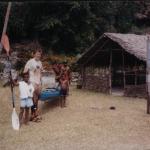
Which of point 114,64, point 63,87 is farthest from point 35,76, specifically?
point 114,64

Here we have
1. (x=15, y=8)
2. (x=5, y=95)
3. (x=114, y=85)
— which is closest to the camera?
(x=5, y=95)

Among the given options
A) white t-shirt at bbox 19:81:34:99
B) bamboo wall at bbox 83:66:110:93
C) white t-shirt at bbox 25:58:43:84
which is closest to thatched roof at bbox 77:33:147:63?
bamboo wall at bbox 83:66:110:93

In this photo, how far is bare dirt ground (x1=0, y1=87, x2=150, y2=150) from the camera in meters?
9.54

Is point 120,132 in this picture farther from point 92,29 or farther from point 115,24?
point 115,24

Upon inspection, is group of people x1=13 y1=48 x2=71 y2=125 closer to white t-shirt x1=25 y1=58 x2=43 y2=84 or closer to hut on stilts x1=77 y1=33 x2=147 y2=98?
white t-shirt x1=25 y1=58 x2=43 y2=84

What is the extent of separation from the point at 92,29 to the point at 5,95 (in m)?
13.4

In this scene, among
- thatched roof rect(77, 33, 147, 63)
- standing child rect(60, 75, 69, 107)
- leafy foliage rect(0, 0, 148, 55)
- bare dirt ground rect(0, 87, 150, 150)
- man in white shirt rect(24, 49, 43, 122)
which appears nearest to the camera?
bare dirt ground rect(0, 87, 150, 150)

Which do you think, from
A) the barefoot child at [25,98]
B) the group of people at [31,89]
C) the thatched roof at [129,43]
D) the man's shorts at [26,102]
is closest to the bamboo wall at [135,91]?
the thatched roof at [129,43]

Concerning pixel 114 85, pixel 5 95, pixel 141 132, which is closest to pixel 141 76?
pixel 114 85

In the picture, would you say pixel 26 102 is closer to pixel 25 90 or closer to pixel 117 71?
pixel 25 90

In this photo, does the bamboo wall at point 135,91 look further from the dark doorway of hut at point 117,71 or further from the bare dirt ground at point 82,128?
the dark doorway of hut at point 117,71

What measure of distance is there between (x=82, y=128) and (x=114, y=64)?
1221 centimetres

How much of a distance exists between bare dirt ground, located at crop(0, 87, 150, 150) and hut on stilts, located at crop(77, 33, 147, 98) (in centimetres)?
290

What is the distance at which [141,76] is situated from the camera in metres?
21.0
